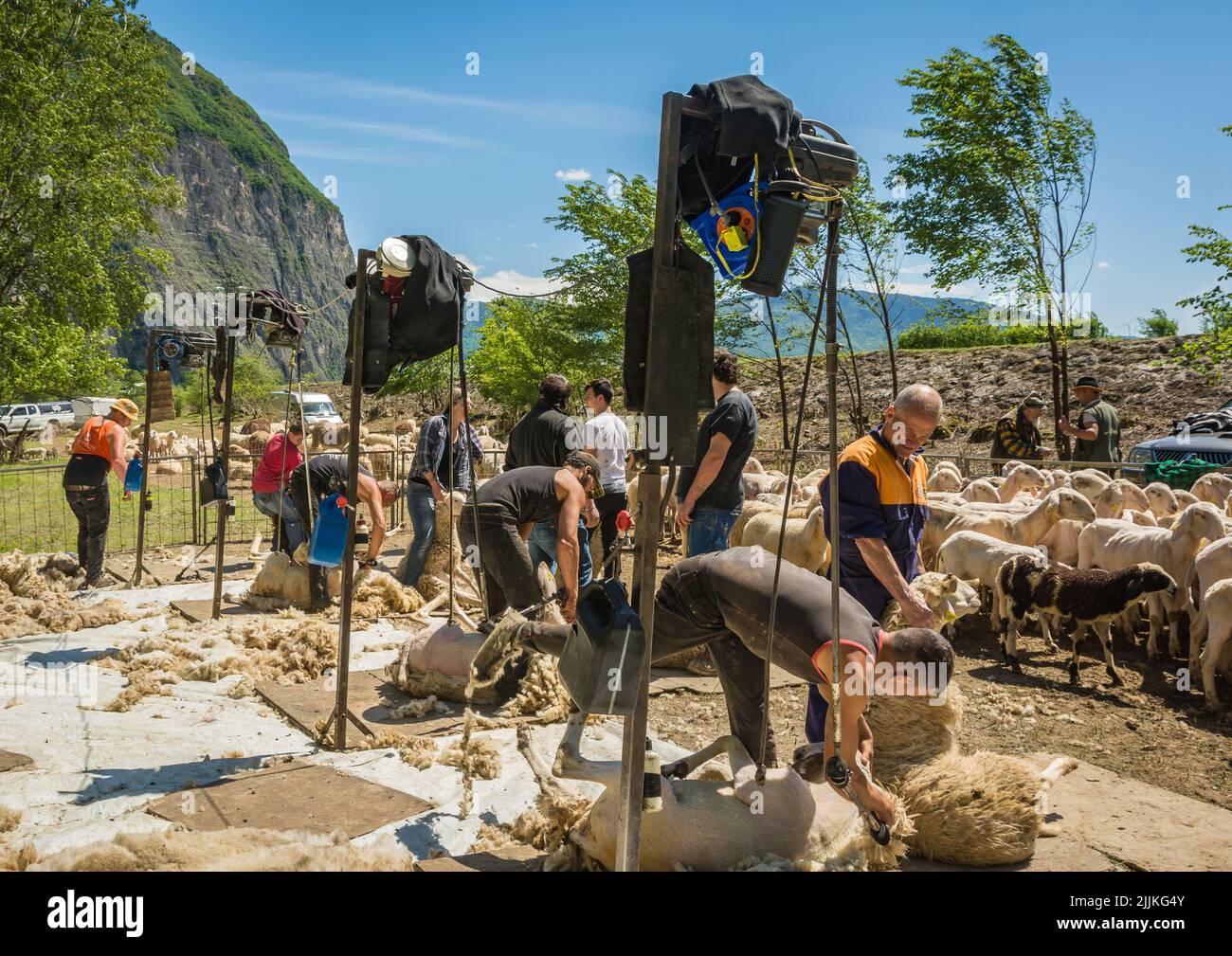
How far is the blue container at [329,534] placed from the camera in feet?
23.0

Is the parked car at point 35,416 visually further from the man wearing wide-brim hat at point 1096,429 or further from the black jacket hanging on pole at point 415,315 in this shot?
the man wearing wide-brim hat at point 1096,429

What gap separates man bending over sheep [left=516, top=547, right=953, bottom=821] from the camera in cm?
325

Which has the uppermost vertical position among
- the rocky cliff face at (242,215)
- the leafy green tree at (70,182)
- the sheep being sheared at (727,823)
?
the rocky cliff face at (242,215)

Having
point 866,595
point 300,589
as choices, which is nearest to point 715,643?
point 866,595

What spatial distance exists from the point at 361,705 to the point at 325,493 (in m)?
3.15

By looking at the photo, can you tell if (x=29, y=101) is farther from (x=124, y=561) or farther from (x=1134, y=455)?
(x=1134, y=455)

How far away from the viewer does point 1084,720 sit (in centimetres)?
619

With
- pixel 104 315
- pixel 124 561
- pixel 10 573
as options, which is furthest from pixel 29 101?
pixel 10 573

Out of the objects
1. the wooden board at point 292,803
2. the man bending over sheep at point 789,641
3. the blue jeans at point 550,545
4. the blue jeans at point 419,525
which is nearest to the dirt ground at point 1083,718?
the blue jeans at point 550,545

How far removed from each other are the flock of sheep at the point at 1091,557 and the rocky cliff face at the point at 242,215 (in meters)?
127

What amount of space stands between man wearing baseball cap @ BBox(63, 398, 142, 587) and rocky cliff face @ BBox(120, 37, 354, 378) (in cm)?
12346

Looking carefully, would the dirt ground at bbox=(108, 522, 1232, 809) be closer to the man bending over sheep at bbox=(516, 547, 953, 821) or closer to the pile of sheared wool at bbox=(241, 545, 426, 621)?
the man bending over sheep at bbox=(516, 547, 953, 821)

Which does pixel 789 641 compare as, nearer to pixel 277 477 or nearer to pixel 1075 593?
pixel 1075 593

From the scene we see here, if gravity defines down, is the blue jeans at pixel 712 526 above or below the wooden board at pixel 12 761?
above
